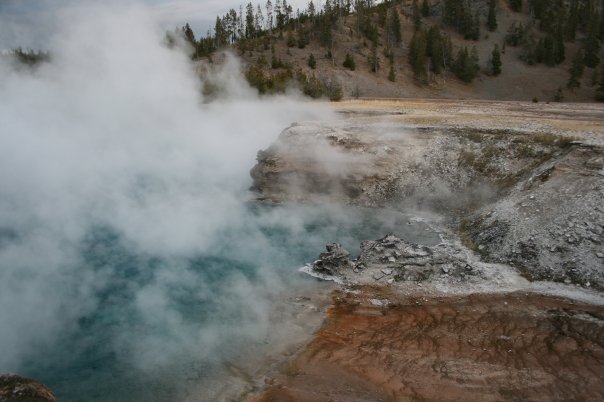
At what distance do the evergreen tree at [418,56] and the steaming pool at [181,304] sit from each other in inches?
1478

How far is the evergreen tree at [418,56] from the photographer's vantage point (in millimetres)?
49562

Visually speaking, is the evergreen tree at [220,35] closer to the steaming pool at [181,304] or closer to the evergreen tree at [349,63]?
the evergreen tree at [349,63]

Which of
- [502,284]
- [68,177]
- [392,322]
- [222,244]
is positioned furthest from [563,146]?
[68,177]

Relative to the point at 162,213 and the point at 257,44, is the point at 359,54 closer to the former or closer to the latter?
the point at 257,44

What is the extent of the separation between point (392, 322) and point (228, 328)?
352 centimetres

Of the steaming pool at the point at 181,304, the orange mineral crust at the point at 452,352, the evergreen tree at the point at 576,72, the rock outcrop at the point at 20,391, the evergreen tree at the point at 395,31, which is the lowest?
the orange mineral crust at the point at 452,352

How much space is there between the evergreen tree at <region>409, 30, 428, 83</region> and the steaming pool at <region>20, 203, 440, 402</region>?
3755cm

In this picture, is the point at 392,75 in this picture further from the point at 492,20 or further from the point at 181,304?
the point at 181,304

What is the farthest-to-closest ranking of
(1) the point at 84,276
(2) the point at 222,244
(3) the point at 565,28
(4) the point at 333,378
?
(3) the point at 565,28
(2) the point at 222,244
(1) the point at 84,276
(4) the point at 333,378

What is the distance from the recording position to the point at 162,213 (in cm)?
1549

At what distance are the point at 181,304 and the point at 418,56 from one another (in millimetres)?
45806

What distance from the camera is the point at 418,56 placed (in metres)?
50.0

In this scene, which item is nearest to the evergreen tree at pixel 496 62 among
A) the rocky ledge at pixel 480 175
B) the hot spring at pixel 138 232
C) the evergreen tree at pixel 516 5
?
the evergreen tree at pixel 516 5

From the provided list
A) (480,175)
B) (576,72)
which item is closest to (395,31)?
(576,72)
